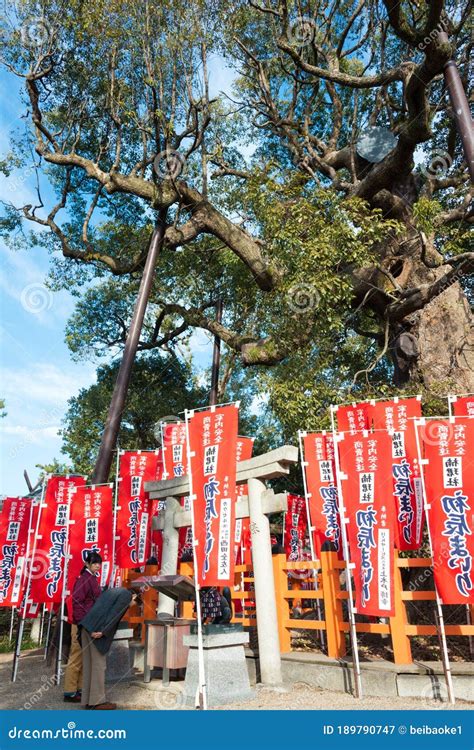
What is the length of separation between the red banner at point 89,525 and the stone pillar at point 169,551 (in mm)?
1402

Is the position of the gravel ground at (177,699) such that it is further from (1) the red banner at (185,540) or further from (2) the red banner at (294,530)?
(2) the red banner at (294,530)

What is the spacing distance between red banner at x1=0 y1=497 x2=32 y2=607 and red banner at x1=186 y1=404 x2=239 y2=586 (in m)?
5.23

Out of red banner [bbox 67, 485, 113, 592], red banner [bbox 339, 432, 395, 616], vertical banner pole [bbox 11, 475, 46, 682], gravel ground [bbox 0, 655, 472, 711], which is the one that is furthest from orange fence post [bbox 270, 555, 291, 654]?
vertical banner pole [bbox 11, 475, 46, 682]

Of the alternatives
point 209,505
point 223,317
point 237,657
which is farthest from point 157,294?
point 237,657

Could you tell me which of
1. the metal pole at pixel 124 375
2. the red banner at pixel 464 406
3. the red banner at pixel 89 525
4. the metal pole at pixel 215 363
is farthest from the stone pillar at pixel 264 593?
the metal pole at pixel 215 363

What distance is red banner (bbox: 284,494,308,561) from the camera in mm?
11812

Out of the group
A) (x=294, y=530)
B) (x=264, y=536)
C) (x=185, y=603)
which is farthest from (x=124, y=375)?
(x=264, y=536)

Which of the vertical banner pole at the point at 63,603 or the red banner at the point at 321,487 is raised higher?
the red banner at the point at 321,487

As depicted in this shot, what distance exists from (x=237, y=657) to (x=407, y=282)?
7579 mm

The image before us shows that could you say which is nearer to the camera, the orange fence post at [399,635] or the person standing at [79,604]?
the orange fence post at [399,635]

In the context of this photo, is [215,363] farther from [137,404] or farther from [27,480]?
[27,480]

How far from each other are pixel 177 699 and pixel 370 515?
3045 mm

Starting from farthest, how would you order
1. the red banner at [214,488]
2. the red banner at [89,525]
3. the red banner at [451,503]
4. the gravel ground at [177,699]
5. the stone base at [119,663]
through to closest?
the red banner at [89,525] < the stone base at [119,663] < the red banner at [214,488] < the gravel ground at [177,699] < the red banner at [451,503]

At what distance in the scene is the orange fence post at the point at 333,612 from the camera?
21.3 ft
